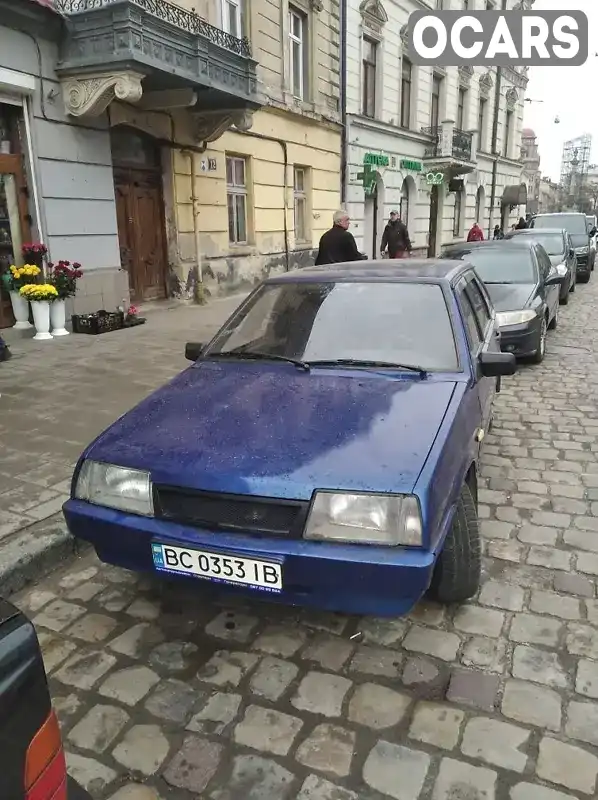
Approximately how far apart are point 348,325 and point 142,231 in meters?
8.71

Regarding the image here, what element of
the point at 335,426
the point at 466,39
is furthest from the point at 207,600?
the point at 466,39

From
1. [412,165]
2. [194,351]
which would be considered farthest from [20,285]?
[412,165]

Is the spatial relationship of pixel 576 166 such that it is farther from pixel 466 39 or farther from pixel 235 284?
pixel 235 284

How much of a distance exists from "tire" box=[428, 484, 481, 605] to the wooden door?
932 cm

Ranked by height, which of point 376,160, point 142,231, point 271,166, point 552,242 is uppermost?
point 376,160

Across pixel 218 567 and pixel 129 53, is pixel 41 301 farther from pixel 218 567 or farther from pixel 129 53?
pixel 218 567

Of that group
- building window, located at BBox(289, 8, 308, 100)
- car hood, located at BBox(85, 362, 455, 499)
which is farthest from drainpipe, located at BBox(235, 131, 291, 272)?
car hood, located at BBox(85, 362, 455, 499)

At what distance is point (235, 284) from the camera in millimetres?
13703

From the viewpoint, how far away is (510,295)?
7754 millimetres

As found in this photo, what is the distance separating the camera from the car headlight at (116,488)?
8.55 ft

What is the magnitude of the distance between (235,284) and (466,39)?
40.7 feet

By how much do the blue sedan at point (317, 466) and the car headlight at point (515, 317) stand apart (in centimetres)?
389

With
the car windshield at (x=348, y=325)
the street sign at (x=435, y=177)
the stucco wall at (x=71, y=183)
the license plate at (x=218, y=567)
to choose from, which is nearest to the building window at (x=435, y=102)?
the street sign at (x=435, y=177)

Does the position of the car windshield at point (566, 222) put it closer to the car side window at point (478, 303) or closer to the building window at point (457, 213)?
the building window at point (457, 213)
